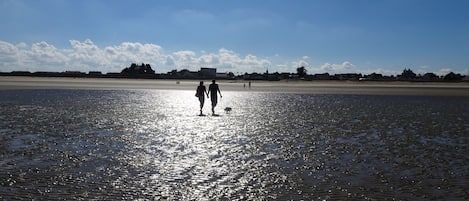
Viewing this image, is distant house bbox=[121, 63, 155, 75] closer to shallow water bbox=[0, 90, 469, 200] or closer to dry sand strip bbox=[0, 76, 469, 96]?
dry sand strip bbox=[0, 76, 469, 96]

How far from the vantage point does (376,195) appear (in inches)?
290

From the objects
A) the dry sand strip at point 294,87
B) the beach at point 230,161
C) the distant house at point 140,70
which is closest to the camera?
the beach at point 230,161

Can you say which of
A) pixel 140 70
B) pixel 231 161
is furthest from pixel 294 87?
pixel 140 70

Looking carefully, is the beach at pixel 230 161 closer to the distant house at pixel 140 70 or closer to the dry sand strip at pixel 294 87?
the dry sand strip at pixel 294 87

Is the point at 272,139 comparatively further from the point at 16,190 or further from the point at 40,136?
the point at 16,190

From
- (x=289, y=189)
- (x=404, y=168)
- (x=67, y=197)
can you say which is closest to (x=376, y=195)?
(x=289, y=189)

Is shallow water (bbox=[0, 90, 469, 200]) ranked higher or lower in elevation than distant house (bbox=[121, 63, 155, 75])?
lower

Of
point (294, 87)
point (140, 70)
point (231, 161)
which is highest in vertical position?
point (140, 70)

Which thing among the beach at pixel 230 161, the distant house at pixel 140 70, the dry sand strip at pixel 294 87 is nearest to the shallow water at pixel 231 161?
the beach at pixel 230 161

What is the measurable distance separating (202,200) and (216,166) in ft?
8.93

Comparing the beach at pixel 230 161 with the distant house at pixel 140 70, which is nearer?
the beach at pixel 230 161

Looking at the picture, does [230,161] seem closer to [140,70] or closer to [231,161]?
[231,161]

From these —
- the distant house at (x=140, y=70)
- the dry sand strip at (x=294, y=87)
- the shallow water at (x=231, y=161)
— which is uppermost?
Answer: the distant house at (x=140, y=70)

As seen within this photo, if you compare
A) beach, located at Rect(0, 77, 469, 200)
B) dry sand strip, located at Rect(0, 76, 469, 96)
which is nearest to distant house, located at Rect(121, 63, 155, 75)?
dry sand strip, located at Rect(0, 76, 469, 96)
